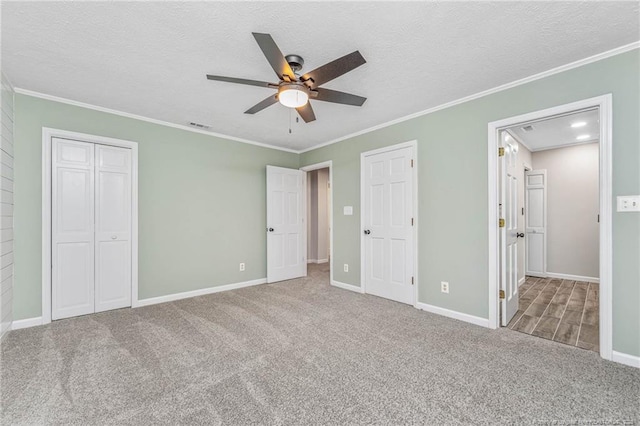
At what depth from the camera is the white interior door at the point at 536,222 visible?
207 inches

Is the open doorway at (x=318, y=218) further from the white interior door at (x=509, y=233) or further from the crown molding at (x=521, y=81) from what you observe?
the white interior door at (x=509, y=233)

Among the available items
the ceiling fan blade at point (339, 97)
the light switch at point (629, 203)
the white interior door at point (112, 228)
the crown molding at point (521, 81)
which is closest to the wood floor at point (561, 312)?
the light switch at point (629, 203)

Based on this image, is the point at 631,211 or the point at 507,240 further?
the point at 507,240

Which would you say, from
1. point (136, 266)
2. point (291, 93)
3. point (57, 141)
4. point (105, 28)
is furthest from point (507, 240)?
point (57, 141)

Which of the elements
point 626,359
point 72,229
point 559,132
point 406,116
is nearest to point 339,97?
point 406,116

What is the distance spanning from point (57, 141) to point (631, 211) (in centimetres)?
556

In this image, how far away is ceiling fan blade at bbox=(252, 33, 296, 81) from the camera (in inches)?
61.9

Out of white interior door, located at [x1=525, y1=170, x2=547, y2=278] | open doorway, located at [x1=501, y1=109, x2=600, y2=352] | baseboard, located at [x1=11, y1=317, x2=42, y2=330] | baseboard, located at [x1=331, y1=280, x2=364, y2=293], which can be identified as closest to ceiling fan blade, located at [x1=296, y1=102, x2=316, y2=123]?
open doorway, located at [x1=501, y1=109, x2=600, y2=352]

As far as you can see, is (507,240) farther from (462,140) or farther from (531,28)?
(531,28)

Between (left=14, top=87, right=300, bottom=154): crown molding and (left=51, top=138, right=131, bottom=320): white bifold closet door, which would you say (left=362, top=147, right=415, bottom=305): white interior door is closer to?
(left=14, top=87, right=300, bottom=154): crown molding

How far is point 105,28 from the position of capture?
193 centimetres

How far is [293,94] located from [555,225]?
567 centimetres

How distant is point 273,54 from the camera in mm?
1734

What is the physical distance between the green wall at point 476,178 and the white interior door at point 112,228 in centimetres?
318
